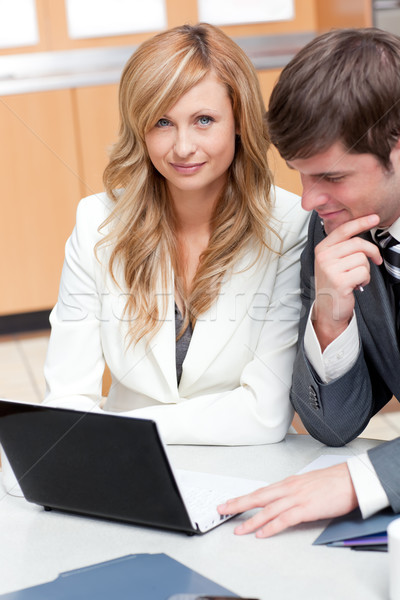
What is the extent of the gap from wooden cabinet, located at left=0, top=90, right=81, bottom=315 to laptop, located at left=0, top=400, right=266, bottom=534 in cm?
304

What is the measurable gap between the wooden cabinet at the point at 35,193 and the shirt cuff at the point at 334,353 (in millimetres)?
2909

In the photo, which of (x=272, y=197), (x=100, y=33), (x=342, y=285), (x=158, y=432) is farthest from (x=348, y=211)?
(x=100, y=33)

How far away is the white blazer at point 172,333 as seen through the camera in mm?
1514

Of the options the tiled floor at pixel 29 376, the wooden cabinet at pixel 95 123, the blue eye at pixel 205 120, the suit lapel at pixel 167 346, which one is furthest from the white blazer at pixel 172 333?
the wooden cabinet at pixel 95 123

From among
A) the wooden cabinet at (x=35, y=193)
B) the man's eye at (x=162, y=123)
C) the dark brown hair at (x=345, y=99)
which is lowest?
the wooden cabinet at (x=35, y=193)

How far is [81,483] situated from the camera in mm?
1055

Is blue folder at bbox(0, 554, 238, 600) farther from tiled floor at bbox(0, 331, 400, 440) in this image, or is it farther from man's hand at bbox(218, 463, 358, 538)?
tiled floor at bbox(0, 331, 400, 440)

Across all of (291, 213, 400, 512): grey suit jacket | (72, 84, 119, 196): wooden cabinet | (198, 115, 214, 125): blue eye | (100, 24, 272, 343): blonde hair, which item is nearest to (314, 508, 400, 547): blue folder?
(291, 213, 400, 512): grey suit jacket

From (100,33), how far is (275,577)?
137 inches

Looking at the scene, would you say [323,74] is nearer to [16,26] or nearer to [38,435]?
[38,435]

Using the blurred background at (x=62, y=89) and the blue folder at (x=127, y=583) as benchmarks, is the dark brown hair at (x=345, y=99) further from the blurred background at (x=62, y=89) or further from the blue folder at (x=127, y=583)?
the blurred background at (x=62, y=89)

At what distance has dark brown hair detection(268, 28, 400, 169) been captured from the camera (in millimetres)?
1187

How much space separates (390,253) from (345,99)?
0.87 feet

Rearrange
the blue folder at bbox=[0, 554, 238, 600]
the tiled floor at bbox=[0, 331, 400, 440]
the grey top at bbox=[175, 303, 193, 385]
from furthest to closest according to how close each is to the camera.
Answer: the tiled floor at bbox=[0, 331, 400, 440] → the grey top at bbox=[175, 303, 193, 385] → the blue folder at bbox=[0, 554, 238, 600]
